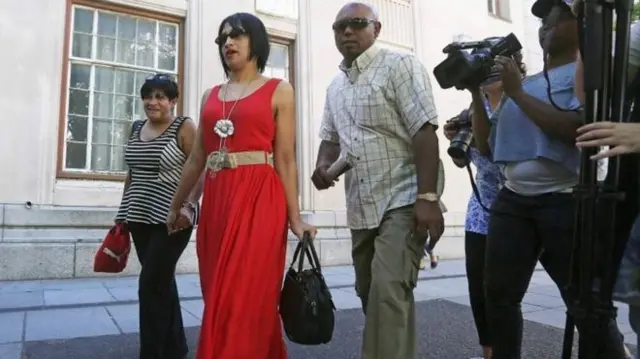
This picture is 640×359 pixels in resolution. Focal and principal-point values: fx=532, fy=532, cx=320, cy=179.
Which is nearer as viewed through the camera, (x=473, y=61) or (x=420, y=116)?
(x=473, y=61)

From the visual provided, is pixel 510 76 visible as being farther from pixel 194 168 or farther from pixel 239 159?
pixel 194 168

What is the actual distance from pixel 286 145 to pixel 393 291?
0.91 m

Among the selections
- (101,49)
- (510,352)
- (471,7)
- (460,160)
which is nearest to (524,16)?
(471,7)

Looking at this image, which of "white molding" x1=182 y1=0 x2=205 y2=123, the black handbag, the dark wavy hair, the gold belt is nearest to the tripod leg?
the black handbag

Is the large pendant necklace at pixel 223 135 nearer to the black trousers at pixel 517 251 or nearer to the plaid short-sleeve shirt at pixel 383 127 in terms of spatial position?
the plaid short-sleeve shirt at pixel 383 127

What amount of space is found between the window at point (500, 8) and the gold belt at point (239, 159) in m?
12.1

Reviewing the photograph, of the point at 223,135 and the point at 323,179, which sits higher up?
the point at 223,135

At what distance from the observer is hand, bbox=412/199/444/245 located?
2.38 meters

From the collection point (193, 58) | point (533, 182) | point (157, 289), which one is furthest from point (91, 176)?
point (533, 182)

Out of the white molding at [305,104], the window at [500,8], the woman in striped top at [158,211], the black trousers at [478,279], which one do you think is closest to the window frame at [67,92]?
the white molding at [305,104]

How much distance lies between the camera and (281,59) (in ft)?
31.9

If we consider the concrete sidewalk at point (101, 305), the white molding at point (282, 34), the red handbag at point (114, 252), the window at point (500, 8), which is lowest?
the concrete sidewalk at point (101, 305)

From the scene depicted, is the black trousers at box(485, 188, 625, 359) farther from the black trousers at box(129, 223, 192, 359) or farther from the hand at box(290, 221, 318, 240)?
the black trousers at box(129, 223, 192, 359)

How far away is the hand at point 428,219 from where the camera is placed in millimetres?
2381
